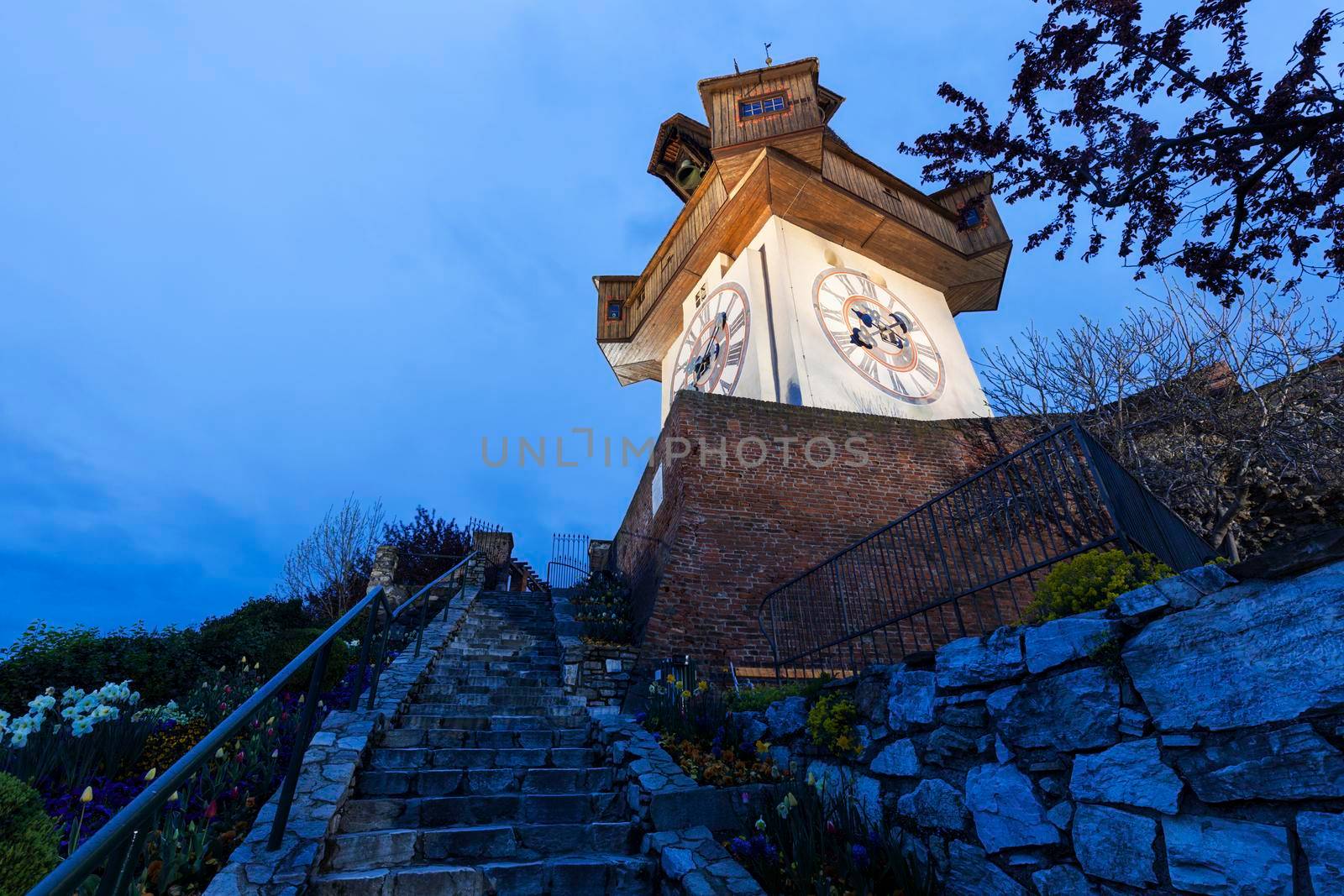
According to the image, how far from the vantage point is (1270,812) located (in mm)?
1764

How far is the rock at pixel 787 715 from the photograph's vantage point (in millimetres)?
4137

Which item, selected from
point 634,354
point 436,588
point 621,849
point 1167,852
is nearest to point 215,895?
point 621,849

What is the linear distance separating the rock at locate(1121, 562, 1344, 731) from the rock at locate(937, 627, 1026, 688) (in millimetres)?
530

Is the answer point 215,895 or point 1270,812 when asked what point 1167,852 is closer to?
point 1270,812

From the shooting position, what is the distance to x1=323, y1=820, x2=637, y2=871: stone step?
3.09 metres

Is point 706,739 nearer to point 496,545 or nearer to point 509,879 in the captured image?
point 509,879

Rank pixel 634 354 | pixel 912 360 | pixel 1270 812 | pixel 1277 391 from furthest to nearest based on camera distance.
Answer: pixel 634 354
pixel 912 360
pixel 1277 391
pixel 1270 812

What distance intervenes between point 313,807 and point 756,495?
5.91 meters

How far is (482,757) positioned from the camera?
438cm

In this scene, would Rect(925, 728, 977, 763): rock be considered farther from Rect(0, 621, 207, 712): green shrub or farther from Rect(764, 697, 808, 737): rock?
Rect(0, 621, 207, 712): green shrub

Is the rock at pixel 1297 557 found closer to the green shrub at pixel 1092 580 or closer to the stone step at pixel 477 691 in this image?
the green shrub at pixel 1092 580

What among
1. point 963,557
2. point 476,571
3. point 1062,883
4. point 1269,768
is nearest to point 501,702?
point 963,557

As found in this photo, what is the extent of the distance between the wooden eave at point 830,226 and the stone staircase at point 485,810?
1055 centimetres

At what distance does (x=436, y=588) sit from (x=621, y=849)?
39.0ft
